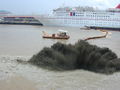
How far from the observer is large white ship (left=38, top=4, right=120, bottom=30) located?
5362 centimetres

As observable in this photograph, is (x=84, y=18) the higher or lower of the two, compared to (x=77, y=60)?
lower

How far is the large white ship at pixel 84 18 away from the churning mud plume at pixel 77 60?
1787 inches

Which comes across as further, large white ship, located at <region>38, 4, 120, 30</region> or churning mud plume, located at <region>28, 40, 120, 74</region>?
large white ship, located at <region>38, 4, 120, 30</region>

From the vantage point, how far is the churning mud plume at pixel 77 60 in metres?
7.85

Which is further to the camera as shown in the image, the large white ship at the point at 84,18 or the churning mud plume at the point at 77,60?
the large white ship at the point at 84,18

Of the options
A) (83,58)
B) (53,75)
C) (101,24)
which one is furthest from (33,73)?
(101,24)

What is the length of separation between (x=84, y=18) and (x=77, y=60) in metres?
47.6

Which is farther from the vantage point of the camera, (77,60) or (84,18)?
(84,18)

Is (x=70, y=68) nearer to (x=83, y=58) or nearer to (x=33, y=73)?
(x=83, y=58)

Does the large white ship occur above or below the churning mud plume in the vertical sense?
below

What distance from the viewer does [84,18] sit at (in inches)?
2169

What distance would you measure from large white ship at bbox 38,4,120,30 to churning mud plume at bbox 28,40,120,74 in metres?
45.4

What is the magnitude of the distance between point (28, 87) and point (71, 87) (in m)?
1.05

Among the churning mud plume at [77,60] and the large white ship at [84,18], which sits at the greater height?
→ the churning mud plume at [77,60]
